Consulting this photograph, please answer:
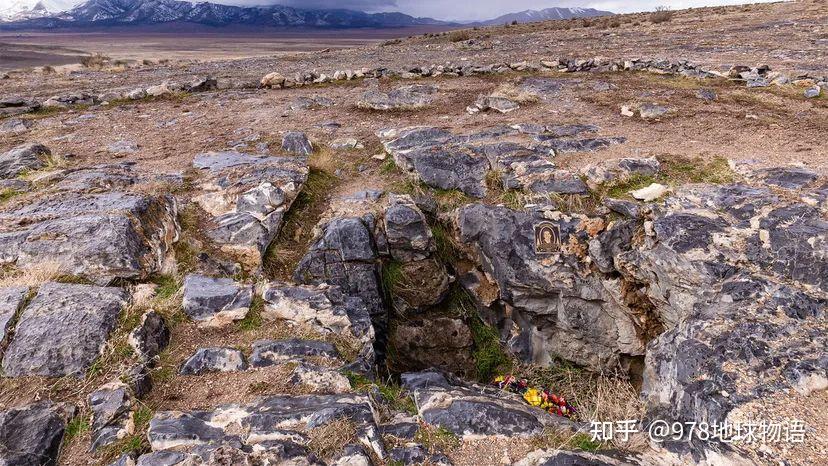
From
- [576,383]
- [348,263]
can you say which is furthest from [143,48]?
[576,383]

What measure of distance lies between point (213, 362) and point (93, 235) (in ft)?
8.87

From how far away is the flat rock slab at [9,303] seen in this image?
4.82m

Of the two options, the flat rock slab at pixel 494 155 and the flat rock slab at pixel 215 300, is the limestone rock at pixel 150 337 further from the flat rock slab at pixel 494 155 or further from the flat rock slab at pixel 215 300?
the flat rock slab at pixel 494 155

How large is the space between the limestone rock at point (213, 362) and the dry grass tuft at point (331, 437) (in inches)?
56.2

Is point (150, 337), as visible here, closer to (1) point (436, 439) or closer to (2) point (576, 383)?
(1) point (436, 439)

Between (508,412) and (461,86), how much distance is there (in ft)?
34.6

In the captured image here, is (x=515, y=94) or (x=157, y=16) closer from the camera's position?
(x=515, y=94)

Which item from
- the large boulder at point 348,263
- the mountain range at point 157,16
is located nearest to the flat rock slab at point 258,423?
the large boulder at point 348,263

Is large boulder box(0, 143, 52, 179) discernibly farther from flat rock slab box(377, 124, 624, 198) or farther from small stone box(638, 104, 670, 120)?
small stone box(638, 104, 670, 120)

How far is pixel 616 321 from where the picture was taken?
23.9 ft

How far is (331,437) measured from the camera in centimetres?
395

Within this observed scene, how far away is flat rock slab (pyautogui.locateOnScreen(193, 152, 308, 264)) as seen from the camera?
720 centimetres

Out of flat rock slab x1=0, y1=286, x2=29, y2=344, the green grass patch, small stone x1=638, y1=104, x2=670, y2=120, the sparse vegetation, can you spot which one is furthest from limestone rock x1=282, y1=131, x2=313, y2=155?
small stone x1=638, y1=104, x2=670, y2=120

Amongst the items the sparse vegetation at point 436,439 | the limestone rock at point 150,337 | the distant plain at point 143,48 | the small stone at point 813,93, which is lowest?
the sparse vegetation at point 436,439
